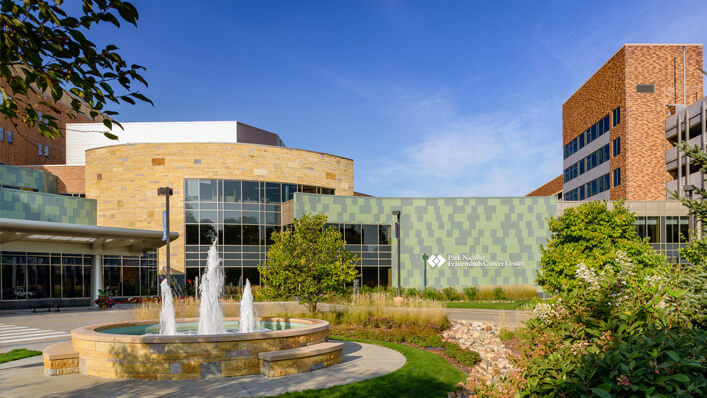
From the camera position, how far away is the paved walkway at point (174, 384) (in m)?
8.85

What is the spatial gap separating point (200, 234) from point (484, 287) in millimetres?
22836

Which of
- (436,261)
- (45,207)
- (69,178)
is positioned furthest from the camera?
(69,178)

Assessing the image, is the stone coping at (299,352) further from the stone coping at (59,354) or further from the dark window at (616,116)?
the dark window at (616,116)

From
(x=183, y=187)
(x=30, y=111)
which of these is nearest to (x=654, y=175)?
(x=183, y=187)

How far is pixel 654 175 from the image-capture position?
44062 millimetres

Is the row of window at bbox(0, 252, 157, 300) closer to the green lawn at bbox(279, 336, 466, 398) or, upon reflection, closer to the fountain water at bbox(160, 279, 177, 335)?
the fountain water at bbox(160, 279, 177, 335)

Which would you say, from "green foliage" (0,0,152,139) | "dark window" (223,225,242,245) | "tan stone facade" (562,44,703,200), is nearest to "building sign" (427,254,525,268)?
"tan stone facade" (562,44,703,200)

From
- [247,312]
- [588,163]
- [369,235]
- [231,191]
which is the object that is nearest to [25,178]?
[231,191]

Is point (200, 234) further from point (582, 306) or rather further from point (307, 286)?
point (582, 306)

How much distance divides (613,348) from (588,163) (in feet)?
182

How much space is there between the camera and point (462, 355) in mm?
12766

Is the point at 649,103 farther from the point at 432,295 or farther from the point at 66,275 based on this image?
the point at 66,275

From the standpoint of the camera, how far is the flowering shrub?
3.65m

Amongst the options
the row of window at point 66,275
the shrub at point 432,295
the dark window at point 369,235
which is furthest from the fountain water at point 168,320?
the dark window at point 369,235
